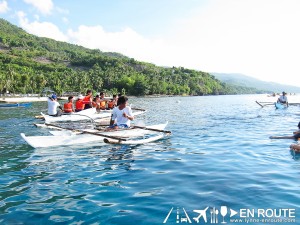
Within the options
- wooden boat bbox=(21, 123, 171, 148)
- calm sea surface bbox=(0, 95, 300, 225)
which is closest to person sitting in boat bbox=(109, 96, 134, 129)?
wooden boat bbox=(21, 123, 171, 148)

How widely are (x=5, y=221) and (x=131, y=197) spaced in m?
2.99

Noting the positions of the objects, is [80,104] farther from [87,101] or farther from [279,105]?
[279,105]

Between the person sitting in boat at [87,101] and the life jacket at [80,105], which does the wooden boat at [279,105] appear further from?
the life jacket at [80,105]

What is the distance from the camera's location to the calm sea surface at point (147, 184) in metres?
6.75

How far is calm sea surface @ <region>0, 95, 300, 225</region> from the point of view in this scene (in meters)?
6.75

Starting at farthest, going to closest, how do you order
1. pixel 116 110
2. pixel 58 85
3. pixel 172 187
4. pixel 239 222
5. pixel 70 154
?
pixel 58 85 → pixel 116 110 → pixel 70 154 → pixel 172 187 → pixel 239 222

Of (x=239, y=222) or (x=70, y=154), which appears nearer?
(x=239, y=222)

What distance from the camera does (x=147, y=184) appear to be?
8938 mm

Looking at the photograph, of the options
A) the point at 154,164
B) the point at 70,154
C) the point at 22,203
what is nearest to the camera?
the point at 22,203

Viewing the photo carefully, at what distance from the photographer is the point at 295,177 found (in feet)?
30.9

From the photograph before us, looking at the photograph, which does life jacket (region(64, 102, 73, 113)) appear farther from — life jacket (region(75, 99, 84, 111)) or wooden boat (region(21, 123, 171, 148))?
wooden boat (region(21, 123, 171, 148))

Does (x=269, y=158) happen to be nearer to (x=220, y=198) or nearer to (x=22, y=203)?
(x=220, y=198)

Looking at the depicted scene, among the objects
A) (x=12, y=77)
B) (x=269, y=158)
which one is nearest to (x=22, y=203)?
(x=269, y=158)

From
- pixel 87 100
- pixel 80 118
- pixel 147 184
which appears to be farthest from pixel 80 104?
pixel 147 184
